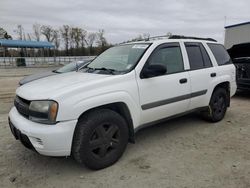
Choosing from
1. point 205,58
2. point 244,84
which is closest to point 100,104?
point 205,58

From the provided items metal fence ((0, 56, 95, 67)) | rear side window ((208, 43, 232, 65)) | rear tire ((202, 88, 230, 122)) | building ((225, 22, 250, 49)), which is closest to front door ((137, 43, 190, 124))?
rear tire ((202, 88, 230, 122))

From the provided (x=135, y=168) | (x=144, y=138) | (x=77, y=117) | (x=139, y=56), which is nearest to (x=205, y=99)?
(x=144, y=138)

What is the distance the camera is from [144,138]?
434cm

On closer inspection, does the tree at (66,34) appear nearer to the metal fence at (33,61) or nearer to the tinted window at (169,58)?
the metal fence at (33,61)

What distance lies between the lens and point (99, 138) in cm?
318

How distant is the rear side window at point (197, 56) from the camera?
4430 millimetres

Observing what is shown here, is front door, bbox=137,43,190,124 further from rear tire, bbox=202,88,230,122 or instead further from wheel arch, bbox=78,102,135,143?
rear tire, bbox=202,88,230,122

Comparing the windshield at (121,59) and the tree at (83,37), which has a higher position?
the tree at (83,37)

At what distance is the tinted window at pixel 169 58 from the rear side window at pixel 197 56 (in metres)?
0.27

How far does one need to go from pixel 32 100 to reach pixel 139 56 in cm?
170

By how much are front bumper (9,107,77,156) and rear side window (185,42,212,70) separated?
2574mm

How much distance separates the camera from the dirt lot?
2965 mm

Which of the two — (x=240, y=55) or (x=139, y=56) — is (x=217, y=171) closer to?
(x=139, y=56)

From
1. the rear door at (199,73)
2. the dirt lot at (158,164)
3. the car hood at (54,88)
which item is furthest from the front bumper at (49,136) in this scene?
the rear door at (199,73)
